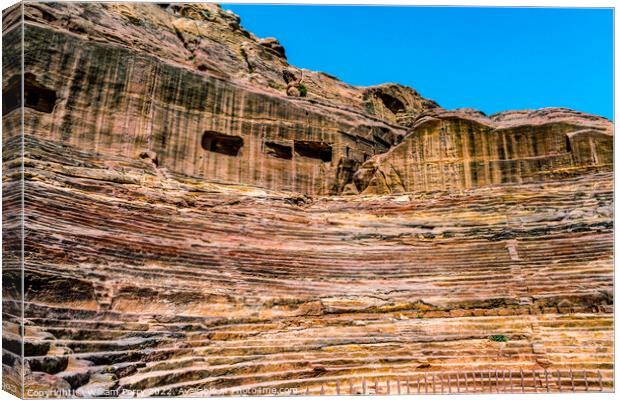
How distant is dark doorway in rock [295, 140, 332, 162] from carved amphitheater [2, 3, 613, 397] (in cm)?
10

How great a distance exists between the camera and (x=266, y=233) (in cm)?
1944

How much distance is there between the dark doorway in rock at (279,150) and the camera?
932 inches

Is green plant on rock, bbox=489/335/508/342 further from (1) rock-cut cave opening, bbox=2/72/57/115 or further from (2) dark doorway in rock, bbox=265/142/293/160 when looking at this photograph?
(1) rock-cut cave opening, bbox=2/72/57/115

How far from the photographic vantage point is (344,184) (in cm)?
2556

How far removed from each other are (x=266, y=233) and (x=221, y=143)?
5176mm

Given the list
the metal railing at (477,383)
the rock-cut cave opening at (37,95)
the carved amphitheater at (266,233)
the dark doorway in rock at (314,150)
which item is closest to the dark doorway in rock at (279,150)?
the carved amphitheater at (266,233)

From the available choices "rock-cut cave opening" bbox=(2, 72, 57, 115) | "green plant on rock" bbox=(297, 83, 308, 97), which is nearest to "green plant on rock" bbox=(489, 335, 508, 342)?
"rock-cut cave opening" bbox=(2, 72, 57, 115)

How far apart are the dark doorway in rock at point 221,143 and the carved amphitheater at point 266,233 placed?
7cm

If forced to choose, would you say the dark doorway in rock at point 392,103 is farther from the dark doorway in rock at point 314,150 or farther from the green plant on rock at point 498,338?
the green plant on rock at point 498,338

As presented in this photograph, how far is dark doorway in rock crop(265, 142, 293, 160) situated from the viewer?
23672 mm

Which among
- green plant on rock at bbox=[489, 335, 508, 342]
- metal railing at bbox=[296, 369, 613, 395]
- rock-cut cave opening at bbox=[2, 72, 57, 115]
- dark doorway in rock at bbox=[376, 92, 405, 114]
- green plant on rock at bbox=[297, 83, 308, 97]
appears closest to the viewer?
metal railing at bbox=[296, 369, 613, 395]

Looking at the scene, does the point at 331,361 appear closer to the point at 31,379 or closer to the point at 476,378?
the point at 476,378

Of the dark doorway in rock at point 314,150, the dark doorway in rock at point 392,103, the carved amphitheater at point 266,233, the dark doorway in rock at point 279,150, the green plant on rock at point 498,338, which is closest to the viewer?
the carved amphitheater at point 266,233

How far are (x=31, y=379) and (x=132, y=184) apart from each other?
359 inches
